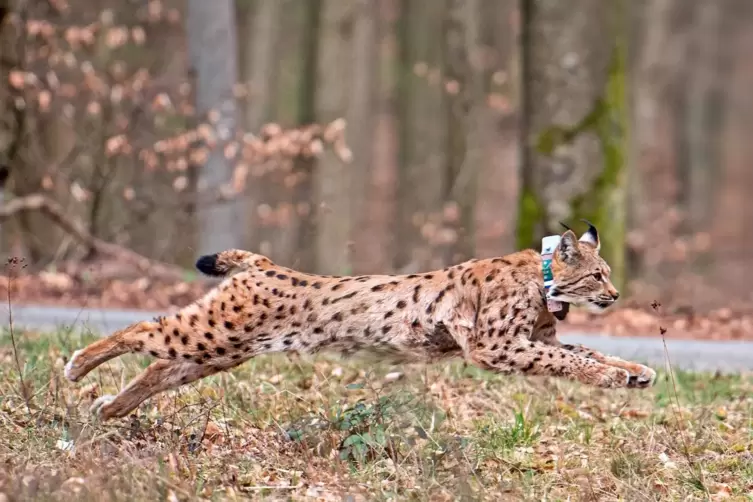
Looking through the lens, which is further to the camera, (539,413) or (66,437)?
(539,413)

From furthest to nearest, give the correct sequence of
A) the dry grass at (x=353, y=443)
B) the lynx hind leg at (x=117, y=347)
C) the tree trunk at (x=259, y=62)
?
the tree trunk at (x=259, y=62)
the lynx hind leg at (x=117, y=347)
the dry grass at (x=353, y=443)

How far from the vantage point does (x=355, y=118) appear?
25.1 metres

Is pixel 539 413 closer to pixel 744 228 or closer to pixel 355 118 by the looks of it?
pixel 355 118

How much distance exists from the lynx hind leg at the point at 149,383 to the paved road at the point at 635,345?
296 centimetres

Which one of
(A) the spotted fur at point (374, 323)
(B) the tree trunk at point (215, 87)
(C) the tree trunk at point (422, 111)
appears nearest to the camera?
(A) the spotted fur at point (374, 323)

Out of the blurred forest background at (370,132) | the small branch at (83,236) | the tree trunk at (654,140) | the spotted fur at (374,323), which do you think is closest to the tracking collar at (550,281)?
the spotted fur at (374,323)

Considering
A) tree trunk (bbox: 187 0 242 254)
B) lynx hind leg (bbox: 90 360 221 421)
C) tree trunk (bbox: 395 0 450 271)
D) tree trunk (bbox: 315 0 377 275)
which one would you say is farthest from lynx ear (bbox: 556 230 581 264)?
tree trunk (bbox: 395 0 450 271)

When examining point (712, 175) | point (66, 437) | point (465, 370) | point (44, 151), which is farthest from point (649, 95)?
point (66, 437)

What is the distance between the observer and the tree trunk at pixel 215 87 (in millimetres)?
15133

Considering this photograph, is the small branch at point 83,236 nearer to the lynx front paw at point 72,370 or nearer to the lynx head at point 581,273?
the lynx front paw at point 72,370

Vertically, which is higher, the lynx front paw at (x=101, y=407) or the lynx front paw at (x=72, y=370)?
the lynx front paw at (x=72, y=370)

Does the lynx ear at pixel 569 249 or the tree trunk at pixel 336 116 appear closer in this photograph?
the lynx ear at pixel 569 249

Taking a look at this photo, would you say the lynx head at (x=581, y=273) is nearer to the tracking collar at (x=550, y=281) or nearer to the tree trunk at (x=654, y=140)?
the tracking collar at (x=550, y=281)

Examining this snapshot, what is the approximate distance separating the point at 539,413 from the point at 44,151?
12.5 m
